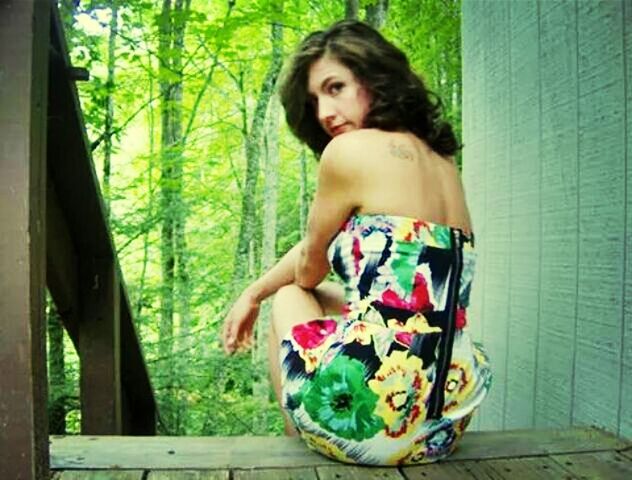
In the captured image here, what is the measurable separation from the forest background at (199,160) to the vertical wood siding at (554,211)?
1.68 meters

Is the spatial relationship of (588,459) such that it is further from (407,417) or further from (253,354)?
(253,354)

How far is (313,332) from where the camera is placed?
66.9 inches

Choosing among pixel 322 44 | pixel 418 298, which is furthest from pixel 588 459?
pixel 322 44

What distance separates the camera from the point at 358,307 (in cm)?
Answer: 162

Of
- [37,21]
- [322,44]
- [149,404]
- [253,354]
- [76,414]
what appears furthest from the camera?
[253,354]

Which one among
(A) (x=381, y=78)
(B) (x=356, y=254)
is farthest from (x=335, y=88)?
Answer: (B) (x=356, y=254)

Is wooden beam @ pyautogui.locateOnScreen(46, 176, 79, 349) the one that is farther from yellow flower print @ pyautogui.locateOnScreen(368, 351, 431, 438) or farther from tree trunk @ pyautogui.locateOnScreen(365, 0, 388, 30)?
tree trunk @ pyautogui.locateOnScreen(365, 0, 388, 30)

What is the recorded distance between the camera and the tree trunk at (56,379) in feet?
11.3

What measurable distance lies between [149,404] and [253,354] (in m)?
4.86

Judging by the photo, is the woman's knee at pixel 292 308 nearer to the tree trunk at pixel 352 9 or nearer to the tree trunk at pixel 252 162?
the tree trunk at pixel 352 9

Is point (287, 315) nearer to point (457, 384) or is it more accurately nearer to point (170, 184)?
point (457, 384)

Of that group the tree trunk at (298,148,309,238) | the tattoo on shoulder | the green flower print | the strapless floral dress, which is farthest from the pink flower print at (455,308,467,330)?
the tree trunk at (298,148,309,238)

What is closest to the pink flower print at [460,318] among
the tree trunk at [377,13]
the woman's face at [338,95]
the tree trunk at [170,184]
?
the woman's face at [338,95]

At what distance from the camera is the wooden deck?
5.18 feet
